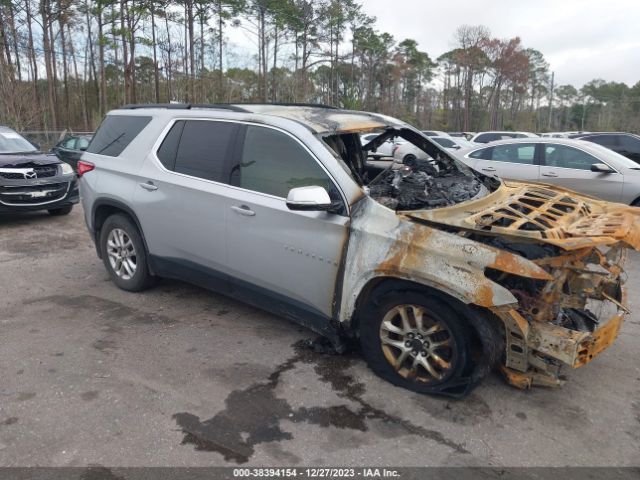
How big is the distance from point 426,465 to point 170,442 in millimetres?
1432

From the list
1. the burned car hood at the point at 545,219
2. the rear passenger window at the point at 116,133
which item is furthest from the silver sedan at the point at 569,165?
the rear passenger window at the point at 116,133

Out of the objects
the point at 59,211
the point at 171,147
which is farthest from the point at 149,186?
the point at 59,211

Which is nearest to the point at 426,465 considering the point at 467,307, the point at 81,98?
the point at 467,307

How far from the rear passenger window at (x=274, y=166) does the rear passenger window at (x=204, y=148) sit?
0.20 meters

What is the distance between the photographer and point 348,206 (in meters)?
3.49

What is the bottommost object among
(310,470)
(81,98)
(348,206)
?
(310,470)

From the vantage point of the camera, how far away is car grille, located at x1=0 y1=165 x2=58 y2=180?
8.15 meters

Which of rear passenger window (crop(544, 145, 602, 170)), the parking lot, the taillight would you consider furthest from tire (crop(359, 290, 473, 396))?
rear passenger window (crop(544, 145, 602, 170))

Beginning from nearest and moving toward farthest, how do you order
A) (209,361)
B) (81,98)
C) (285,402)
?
(285,402) → (209,361) → (81,98)

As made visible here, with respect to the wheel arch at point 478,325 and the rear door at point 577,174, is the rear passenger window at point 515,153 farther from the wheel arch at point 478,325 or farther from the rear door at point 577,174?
the wheel arch at point 478,325

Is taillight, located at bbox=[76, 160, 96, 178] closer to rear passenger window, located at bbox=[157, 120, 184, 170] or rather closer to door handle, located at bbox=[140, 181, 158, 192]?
door handle, located at bbox=[140, 181, 158, 192]

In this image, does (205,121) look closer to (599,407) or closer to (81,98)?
(599,407)

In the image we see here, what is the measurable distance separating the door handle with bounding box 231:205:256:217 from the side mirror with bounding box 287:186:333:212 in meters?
0.60

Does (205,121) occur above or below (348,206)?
above
